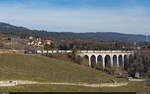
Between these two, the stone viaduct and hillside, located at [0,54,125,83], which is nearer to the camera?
hillside, located at [0,54,125,83]

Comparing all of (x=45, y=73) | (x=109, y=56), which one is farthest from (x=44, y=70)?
(x=109, y=56)

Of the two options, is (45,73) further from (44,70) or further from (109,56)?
(109,56)

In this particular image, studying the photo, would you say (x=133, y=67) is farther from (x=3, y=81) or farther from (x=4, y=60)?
(x=3, y=81)

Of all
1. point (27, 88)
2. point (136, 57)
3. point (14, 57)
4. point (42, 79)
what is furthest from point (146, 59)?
point (27, 88)

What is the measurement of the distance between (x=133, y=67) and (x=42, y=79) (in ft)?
136

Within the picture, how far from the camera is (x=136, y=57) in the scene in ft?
268

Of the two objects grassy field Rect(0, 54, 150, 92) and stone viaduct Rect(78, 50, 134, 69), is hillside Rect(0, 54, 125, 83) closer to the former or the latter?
grassy field Rect(0, 54, 150, 92)

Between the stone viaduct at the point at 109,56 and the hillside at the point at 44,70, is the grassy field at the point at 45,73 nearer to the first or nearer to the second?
the hillside at the point at 44,70

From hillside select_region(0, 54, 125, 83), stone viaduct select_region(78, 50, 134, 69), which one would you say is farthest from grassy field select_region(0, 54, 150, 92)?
stone viaduct select_region(78, 50, 134, 69)

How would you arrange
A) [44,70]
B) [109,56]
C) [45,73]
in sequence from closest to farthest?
[45,73], [44,70], [109,56]

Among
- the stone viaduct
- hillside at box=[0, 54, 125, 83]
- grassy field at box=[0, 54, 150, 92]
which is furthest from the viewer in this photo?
the stone viaduct

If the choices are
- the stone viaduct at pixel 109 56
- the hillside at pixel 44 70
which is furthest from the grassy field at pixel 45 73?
the stone viaduct at pixel 109 56

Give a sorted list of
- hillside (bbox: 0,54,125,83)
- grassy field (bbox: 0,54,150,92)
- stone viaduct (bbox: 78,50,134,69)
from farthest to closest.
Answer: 1. stone viaduct (bbox: 78,50,134,69)
2. hillside (bbox: 0,54,125,83)
3. grassy field (bbox: 0,54,150,92)

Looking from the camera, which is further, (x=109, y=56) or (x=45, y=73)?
(x=109, y=56)
